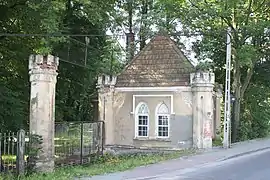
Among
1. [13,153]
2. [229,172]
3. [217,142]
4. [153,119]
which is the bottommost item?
[229,172]

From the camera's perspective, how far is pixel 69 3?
1111 inches

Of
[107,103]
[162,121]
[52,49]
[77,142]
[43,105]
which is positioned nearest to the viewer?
[43,105]

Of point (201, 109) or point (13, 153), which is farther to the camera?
point (201, 109)

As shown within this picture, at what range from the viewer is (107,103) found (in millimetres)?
29375

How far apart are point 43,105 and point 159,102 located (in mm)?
12682

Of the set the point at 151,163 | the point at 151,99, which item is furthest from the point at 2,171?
the point at 151,99

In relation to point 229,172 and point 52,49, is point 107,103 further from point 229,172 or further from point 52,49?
point 229,172

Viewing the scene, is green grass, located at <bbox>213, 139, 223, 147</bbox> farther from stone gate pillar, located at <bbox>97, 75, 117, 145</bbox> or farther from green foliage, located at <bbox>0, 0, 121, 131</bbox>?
green foliage, located at <bbox>0, 0, 121, 131</bbox>

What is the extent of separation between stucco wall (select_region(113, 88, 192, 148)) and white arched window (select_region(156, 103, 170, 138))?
10.1 inches

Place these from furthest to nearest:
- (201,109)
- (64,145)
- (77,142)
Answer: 1. (201,109)
2. (77,142)
3. (64,145)

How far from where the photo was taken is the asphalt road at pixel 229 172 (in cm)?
1537

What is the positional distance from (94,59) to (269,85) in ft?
58.2

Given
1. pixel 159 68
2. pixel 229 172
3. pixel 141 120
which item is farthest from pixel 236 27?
pixel 229 172

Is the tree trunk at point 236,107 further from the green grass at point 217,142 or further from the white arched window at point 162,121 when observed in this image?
the white arched window at point 162,121
